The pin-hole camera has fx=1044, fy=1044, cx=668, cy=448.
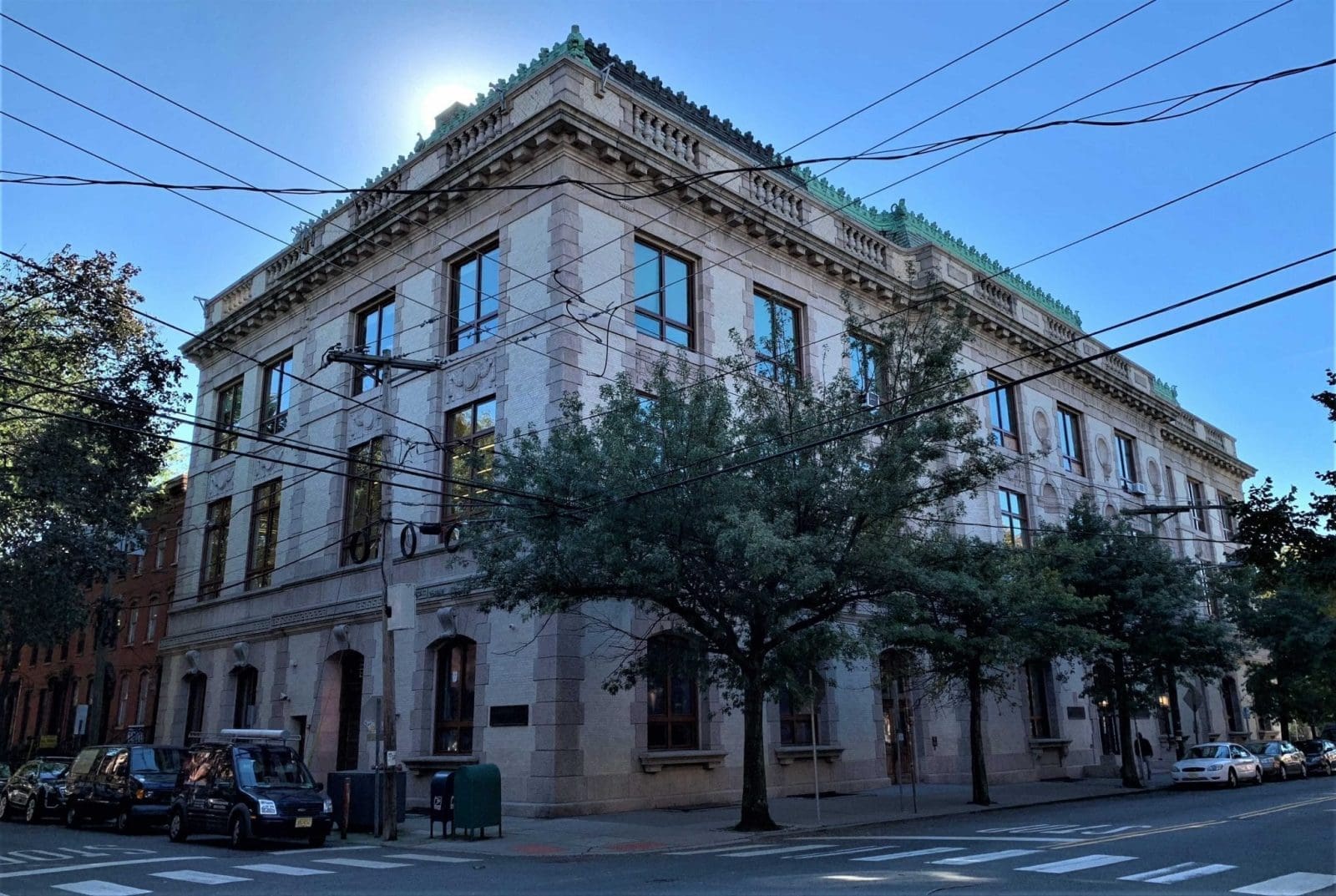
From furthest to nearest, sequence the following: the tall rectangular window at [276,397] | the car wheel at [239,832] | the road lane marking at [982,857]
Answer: the tall rectangular window at [276,397] → the car wheel at [239,832] → the road lane marking at [982,857]

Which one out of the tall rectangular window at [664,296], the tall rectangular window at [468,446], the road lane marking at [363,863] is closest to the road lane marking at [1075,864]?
the road lane marking at [363,863]

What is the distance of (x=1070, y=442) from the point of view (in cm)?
3906

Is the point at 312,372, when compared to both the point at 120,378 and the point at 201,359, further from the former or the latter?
the point at 201,359

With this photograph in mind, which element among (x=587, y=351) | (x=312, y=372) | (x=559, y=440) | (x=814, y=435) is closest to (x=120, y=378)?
(x=312, y=372)

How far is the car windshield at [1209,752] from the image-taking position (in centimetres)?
3077

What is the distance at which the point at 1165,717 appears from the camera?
134 feet

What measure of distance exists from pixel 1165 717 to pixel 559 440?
3258 cm

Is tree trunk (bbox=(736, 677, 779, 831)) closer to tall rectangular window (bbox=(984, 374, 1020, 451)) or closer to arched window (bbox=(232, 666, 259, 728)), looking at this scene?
arched window (bbox=(232, 666, 259, 728))

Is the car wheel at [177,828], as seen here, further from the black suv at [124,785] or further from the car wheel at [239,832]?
the car wheel at [239,832]

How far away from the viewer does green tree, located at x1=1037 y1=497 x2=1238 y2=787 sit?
29.6m

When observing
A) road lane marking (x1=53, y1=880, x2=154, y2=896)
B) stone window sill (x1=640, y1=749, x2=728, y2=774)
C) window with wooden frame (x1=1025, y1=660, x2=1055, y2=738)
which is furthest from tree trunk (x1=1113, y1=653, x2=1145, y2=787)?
road lane marking (x1=53, y1=880, x2=154, y2=896)

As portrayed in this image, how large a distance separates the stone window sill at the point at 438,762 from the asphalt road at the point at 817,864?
5096 millimetres

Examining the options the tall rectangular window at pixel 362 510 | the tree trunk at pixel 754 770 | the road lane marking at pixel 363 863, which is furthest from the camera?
the tall rectangular window at pixel 362 510

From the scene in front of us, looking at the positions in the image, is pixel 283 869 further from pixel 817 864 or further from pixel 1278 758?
pixel 1278 758
